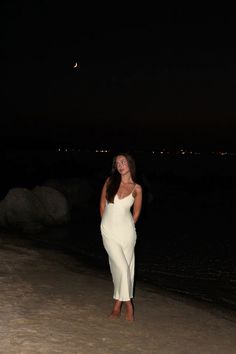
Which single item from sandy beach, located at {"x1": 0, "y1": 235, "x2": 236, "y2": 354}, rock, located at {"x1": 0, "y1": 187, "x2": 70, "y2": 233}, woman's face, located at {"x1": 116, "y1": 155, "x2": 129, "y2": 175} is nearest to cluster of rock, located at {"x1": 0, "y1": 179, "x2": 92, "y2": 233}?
rock, located at {"x1": 0, "y1": 187, "x2": 70, "y2": 233}

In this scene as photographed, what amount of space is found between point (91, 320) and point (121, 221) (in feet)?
5.15

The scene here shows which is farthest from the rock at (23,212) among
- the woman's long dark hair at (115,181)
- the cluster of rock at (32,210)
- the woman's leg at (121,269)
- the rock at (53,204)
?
the woman's long dark hair at (115,181)

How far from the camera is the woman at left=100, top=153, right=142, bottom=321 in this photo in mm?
6398

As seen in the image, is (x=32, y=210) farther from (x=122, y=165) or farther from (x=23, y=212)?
(x=122, y=165)

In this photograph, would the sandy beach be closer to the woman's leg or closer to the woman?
the woman's leg

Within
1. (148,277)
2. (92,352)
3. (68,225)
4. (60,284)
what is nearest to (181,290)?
(148,277)

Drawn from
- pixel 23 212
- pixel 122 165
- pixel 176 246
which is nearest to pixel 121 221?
pixel 122 165

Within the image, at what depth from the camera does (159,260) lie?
15211 millimetres

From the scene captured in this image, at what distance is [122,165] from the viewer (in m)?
6.48

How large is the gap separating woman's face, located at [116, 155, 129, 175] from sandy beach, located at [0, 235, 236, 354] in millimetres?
2283

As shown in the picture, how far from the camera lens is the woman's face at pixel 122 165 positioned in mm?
6469

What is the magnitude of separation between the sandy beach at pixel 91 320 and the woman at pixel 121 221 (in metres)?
0.62

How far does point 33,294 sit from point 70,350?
2488 millimetres

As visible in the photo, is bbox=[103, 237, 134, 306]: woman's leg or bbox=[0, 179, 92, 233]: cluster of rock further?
bbox=[0, 179, 92, 233]: cluster of rock
